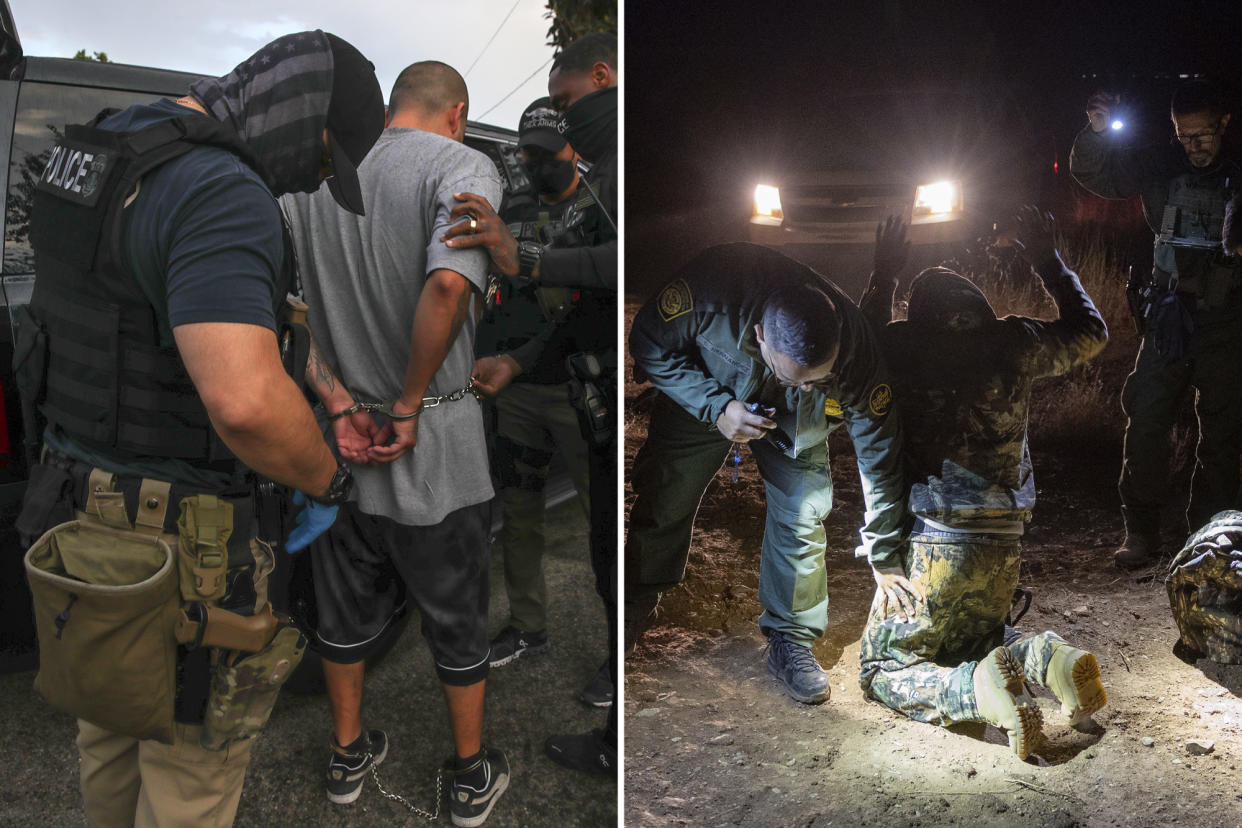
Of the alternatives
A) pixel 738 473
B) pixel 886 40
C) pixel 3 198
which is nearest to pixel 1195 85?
pixel 886 40

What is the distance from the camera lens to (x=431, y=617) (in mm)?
1833

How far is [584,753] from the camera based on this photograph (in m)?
2.04

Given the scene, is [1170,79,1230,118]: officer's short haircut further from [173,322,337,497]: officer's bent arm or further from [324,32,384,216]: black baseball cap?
[173,322,337,497]: officer's bent arm

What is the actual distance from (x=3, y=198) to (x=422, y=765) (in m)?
1.45

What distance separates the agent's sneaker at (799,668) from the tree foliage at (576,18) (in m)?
1.42

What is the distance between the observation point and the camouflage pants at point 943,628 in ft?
6.52

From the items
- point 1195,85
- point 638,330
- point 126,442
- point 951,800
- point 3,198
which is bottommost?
point 951,800

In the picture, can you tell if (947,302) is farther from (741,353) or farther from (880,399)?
(741,353)

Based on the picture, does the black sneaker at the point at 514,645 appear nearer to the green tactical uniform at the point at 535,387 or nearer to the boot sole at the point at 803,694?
the green tactical uniform at the point at 535,387

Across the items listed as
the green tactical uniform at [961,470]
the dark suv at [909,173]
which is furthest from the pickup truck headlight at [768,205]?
the green tactical uniform at [961,470]

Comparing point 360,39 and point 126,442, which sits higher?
point 360,39

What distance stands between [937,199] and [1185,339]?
26.0 inches

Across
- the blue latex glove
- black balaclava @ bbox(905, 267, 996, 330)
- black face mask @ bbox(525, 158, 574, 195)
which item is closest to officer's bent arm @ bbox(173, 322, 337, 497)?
the blue latex glove

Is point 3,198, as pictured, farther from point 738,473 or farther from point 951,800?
point 951,800
